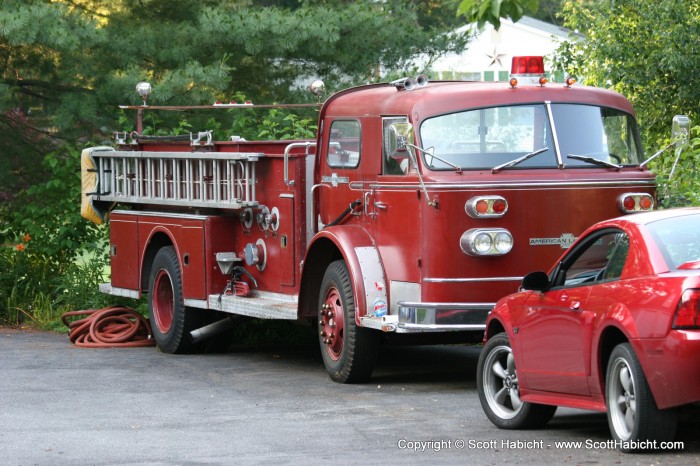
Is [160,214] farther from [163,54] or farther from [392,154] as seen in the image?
[163,54]

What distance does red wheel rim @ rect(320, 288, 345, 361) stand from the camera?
1191 cm

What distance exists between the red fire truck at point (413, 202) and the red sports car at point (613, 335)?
1.68 meters

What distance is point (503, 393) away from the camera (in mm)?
9273

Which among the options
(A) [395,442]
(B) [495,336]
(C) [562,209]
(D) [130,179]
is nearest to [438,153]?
(C) [562,209]

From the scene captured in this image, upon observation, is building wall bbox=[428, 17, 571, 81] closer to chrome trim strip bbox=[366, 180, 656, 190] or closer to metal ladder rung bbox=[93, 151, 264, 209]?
metal ladder rung bbox=[93, 151, 264, 209]

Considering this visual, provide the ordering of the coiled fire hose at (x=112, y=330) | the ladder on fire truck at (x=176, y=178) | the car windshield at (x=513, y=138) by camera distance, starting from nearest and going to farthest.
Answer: the car windshield at (x=513, y=138) < the ladder on fire truck at (x=176, y=178) < the coiled fire hose at (x=112, y=330)

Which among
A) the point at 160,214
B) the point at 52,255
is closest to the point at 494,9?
the point at 160,214

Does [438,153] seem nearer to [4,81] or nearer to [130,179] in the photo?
[130,179]

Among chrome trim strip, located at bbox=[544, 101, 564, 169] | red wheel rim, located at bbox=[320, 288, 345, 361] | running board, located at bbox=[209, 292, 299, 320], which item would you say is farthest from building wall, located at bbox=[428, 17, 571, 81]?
chrome trim strip, located at bbox=[544, 101, 564, 169]

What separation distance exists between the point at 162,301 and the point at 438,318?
5.18 m

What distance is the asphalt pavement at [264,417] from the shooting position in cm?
832

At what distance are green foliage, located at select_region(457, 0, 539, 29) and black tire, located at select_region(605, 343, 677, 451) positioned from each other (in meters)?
2.38

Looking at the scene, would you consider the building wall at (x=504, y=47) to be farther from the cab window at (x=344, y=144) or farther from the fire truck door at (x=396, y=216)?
the fire truck door at (x=396, y=216)

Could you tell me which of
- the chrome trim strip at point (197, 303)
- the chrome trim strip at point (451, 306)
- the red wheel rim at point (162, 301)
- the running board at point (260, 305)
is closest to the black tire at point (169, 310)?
the red wheel rim at point (162, 301)
